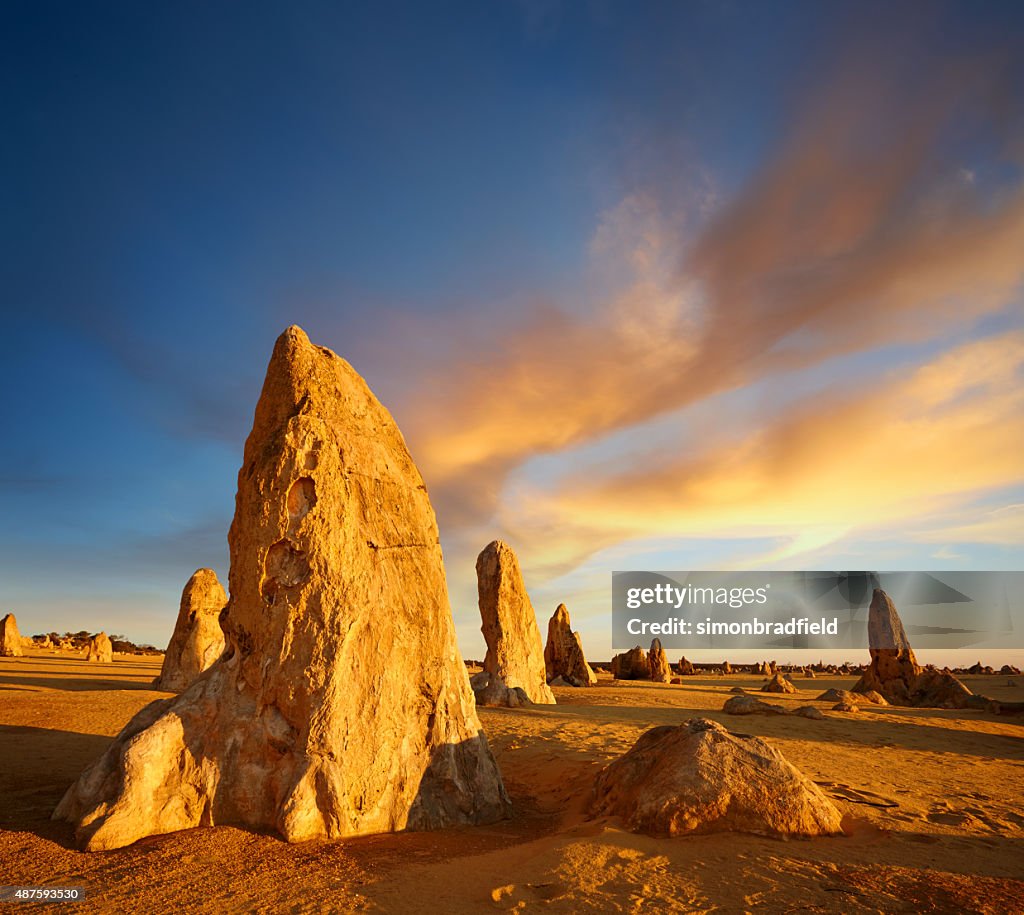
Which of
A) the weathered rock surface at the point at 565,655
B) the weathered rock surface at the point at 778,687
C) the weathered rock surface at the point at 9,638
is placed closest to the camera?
the weathered rock surface at the point at 778,687

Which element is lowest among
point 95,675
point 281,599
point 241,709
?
point 95,675

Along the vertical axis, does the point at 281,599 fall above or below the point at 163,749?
above

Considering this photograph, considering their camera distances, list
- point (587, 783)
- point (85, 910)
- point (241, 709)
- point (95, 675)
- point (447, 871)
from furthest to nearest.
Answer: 1. point (95, 675)
2. point (587, 783)
3. point (241, 709)
4. point (447, 871)
5. point (85, 910)

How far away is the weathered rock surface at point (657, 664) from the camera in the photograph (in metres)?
33.2

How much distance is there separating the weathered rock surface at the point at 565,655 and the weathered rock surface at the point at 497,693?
9.39m

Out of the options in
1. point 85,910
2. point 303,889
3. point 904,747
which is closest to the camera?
point 85,910

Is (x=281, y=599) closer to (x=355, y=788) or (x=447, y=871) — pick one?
(x=355, y=788)

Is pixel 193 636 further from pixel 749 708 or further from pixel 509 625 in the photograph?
pixel 749 708

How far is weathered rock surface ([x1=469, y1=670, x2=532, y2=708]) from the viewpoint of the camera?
59.2 ft

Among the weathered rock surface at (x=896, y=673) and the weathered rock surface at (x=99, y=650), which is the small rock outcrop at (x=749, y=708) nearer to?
the weathered rock surface at (x=896, y=673)

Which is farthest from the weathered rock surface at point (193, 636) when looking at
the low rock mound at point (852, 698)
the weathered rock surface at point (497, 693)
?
the low rock mound at point (852, 698)

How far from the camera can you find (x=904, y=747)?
1243cm

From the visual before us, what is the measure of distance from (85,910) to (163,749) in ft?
6.43

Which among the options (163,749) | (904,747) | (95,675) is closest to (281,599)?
(163,749)
